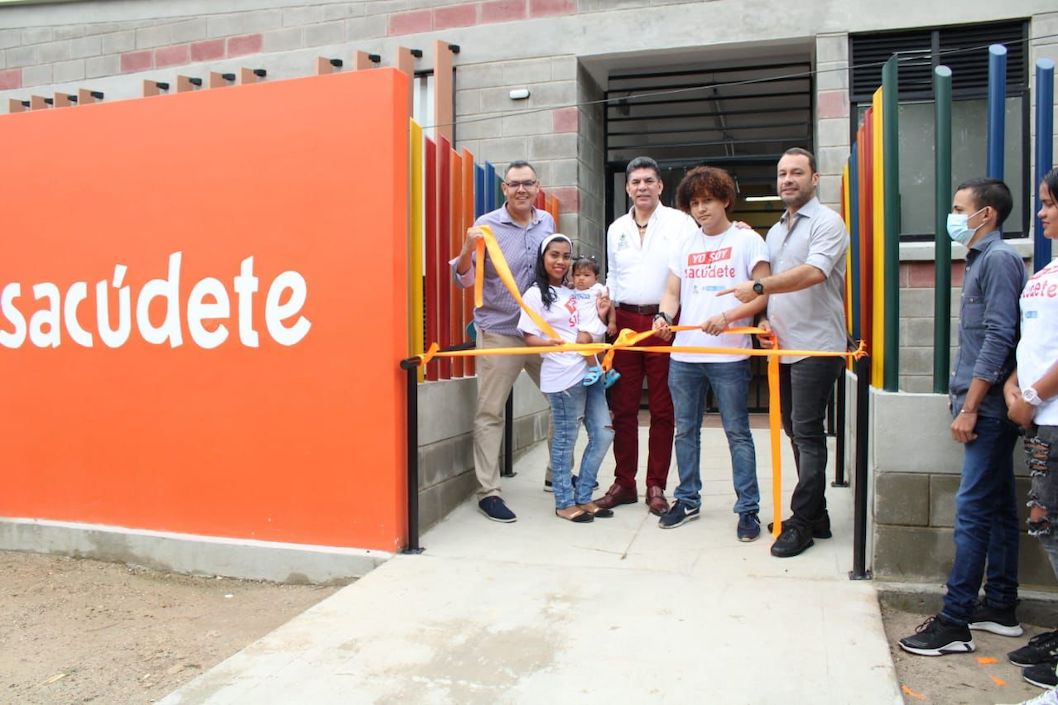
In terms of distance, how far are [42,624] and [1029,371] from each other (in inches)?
181

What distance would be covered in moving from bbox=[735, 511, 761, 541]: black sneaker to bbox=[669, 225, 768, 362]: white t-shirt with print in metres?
0.81

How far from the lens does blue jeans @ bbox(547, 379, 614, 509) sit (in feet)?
15.9

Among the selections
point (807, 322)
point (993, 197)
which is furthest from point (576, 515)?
point (993, 197)

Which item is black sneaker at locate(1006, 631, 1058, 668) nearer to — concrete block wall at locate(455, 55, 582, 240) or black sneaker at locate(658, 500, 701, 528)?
black sneaker at locate(658, 500, 701, 528)

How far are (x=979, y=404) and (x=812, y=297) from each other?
1100 millimetres

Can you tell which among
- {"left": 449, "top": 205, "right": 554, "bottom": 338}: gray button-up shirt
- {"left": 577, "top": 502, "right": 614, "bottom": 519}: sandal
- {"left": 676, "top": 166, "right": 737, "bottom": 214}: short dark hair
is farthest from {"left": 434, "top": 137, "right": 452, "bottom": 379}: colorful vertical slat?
{"left": 676, "top": 166, "right": 737, "bottom": 214}: short dark hair

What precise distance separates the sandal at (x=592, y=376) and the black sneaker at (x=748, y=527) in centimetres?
106

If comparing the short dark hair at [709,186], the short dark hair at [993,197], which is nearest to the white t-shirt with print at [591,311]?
the short dark hair at [709,186]

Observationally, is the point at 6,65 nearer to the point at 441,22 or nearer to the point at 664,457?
the point at 441,22

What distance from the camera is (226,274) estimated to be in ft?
16.1

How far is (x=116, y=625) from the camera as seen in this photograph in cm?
433

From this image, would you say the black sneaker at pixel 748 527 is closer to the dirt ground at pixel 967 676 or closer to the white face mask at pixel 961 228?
the dirt ground at pixel 967 676

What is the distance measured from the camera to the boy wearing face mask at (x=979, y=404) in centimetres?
321

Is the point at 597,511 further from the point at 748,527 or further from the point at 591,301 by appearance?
the point at 591,301
